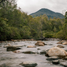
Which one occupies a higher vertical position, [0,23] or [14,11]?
[14,11]

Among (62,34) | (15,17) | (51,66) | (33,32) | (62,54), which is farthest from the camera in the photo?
(33,32)

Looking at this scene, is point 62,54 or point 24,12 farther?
point 24,12

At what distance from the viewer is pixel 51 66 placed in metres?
3.15

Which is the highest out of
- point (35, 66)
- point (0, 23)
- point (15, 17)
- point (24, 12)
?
point (24, 12)

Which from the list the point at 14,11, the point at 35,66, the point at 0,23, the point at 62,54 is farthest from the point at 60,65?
the point at 14,11

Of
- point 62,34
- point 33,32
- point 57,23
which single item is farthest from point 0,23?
point 57,23

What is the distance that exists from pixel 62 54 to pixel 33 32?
38862 millimetres

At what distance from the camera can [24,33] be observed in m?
33.5

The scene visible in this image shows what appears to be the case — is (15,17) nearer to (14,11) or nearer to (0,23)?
(14,11)

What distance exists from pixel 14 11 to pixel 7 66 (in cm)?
3009

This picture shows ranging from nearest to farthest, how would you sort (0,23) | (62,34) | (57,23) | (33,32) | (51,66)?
(51,66) < (0,23) < (62,34) < (33,32) < (57,23)

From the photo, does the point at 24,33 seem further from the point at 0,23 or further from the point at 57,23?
the point at 57,23

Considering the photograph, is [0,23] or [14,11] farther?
[14,11]

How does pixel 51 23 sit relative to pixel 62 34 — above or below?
above
